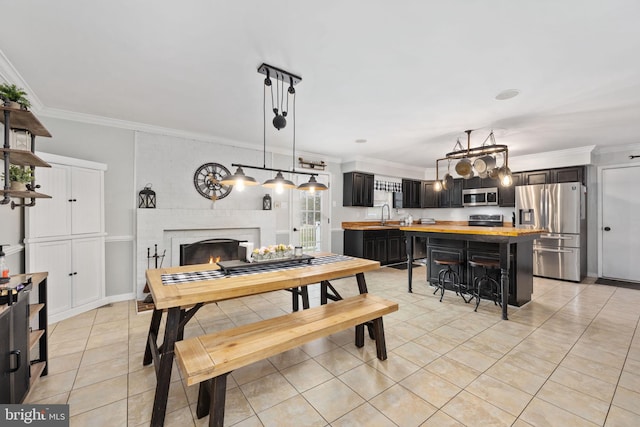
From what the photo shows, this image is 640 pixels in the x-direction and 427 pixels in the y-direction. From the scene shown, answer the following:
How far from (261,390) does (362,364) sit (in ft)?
2.83

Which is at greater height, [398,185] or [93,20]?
[93,20]

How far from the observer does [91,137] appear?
368cm

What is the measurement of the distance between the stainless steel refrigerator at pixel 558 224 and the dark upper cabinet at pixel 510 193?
0.42 m

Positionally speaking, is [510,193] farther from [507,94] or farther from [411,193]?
[507,94]

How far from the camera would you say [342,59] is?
2.27 metres

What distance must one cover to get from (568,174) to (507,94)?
368 cm

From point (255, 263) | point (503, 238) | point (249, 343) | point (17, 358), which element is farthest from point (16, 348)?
point (503, 238)

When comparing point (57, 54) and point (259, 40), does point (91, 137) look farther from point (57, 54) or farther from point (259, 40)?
point (259, 40)

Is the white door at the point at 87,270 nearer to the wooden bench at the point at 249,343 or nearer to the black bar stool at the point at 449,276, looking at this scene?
the wooden bench at the point at 249,343

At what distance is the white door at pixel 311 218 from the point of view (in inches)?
219

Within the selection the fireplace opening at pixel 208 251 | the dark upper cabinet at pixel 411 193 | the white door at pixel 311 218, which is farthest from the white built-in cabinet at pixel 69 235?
the dark upper cabinet at pixel 411 193

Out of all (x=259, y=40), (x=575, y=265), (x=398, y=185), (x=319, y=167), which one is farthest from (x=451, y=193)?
(x=259, y=40)

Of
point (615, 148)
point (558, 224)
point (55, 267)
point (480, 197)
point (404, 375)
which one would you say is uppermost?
point (615, 148)

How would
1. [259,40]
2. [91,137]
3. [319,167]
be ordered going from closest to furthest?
1. [259,40]
2. [91,137]
3. [319,167]
